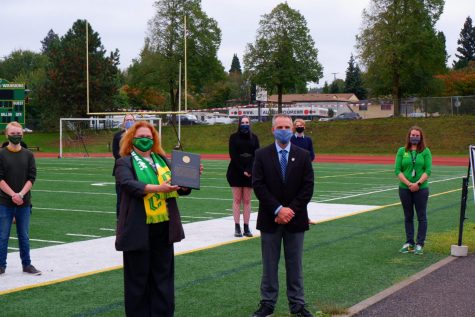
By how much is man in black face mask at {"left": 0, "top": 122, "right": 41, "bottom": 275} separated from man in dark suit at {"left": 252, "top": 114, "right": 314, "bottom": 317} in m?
3.16

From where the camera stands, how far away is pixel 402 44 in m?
63.5

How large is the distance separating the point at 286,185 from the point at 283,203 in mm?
166

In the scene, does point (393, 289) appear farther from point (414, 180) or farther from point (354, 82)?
→ point (354, 82)

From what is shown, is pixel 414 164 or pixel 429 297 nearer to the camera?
pixel 429 297

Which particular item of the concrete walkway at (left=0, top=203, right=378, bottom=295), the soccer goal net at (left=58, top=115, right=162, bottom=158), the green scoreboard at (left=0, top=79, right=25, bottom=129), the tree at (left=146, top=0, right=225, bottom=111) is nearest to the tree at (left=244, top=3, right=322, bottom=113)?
the tree at (left=146, top=0, right=225, bottom=111)

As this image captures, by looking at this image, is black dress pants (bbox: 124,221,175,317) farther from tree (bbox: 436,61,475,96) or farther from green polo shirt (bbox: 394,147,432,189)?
tree (bbox: 436,61,475,96)

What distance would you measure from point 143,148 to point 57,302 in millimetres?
2255

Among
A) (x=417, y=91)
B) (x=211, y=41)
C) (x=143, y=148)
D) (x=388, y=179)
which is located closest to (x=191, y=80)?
(x=211, y=41)

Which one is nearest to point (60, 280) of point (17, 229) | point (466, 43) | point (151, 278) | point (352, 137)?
point (17, 229)

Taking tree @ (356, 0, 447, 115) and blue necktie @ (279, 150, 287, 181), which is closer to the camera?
blue necktie @ (279, 150, 287, 181)

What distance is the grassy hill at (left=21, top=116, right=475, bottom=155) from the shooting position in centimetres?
5138

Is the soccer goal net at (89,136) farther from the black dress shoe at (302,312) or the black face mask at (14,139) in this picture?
the black dress shoe at (302,312)

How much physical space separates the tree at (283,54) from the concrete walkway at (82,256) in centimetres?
5687

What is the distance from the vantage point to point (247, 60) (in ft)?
233
